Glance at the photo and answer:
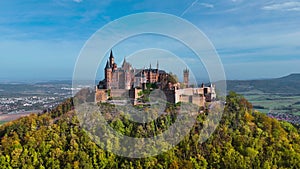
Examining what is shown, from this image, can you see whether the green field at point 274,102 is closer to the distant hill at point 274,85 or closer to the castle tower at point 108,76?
the distant hill at point 274,85

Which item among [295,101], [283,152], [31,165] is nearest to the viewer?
[31,165]

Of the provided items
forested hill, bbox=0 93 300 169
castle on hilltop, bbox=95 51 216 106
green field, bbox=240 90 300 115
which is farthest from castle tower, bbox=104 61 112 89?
green field, bbox=240 90 300 115

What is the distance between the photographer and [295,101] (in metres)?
46.5

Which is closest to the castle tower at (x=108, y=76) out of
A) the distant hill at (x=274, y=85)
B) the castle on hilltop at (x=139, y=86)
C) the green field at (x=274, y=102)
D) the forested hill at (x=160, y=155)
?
the castle on hilltop at (x=139, y=86)

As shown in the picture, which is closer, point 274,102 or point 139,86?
point 139,86

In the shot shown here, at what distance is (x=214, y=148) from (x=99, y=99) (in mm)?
8136

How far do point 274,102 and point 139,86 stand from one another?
3319 cm

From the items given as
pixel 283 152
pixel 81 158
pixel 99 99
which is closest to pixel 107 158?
pixel 81 158

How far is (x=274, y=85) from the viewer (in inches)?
2244

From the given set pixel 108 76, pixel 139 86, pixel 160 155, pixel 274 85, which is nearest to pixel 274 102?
pixel 274 85

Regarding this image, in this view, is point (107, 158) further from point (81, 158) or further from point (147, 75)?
point (147, 75)

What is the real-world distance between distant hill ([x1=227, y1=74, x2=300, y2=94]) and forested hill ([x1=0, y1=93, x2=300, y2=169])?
113ft

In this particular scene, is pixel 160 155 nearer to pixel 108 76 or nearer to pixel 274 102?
pixel 108 76

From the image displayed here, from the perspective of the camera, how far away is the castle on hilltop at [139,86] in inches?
777
